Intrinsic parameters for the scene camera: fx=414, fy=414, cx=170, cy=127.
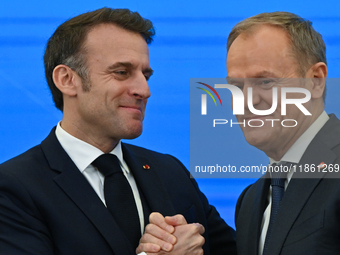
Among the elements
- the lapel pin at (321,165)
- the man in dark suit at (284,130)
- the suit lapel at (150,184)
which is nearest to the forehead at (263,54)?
the man in dark suit at (284,130)

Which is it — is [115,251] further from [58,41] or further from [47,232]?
[58,41]

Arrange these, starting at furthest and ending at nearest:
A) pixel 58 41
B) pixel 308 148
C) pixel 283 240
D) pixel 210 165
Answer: pixel 210 165 → pixel 58 41 → pixel 308 148 → pixel 283 240

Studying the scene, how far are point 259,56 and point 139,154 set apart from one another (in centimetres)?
81

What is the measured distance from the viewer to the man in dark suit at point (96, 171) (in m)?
1.65

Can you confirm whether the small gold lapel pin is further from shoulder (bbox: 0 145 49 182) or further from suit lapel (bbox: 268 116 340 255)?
shoulder (bbox: 0 145 49 182)

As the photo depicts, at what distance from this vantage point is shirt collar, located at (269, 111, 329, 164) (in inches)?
69.0

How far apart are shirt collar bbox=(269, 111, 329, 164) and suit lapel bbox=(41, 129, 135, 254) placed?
78cm

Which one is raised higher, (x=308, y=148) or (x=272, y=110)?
(x=272, y=110)

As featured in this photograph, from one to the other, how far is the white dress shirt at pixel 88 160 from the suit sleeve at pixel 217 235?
0.42 m

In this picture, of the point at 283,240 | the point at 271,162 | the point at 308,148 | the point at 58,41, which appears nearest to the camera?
the point at 283,240

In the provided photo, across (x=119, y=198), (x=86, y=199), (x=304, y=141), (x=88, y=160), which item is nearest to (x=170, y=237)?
(x=119, y=198)

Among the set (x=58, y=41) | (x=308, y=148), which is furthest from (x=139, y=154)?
(x=308, y=148)

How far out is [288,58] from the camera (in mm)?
1777

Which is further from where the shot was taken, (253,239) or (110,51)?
(110,51)
